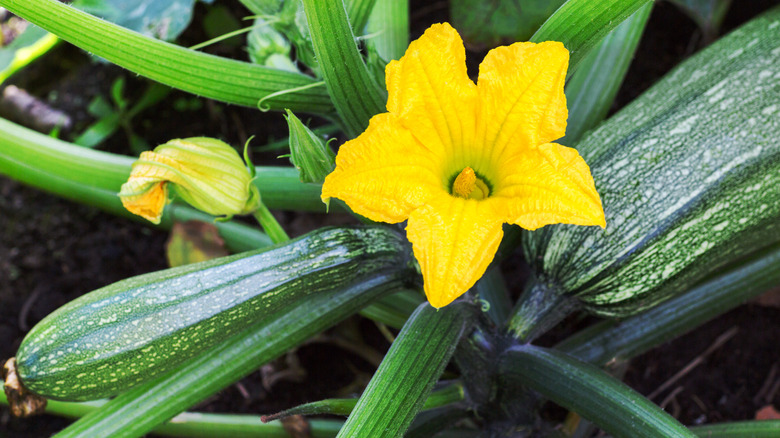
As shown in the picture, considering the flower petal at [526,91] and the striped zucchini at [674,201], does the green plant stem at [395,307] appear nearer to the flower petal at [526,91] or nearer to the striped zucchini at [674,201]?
the striped zucchini at [674,201]

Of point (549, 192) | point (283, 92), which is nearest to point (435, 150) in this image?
point (549, 192)

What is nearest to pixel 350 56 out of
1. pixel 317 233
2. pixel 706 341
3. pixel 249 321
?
pixel 317 233

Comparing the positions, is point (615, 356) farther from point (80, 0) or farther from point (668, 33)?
point (80, 0)

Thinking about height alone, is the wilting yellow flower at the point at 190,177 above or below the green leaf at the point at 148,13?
below

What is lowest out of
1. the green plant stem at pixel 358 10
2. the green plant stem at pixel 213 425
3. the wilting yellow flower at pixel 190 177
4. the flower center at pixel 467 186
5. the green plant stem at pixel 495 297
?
the green plant stem at pixel 213 425

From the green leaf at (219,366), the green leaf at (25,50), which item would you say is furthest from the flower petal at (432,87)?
the green leaf at (25,50)
